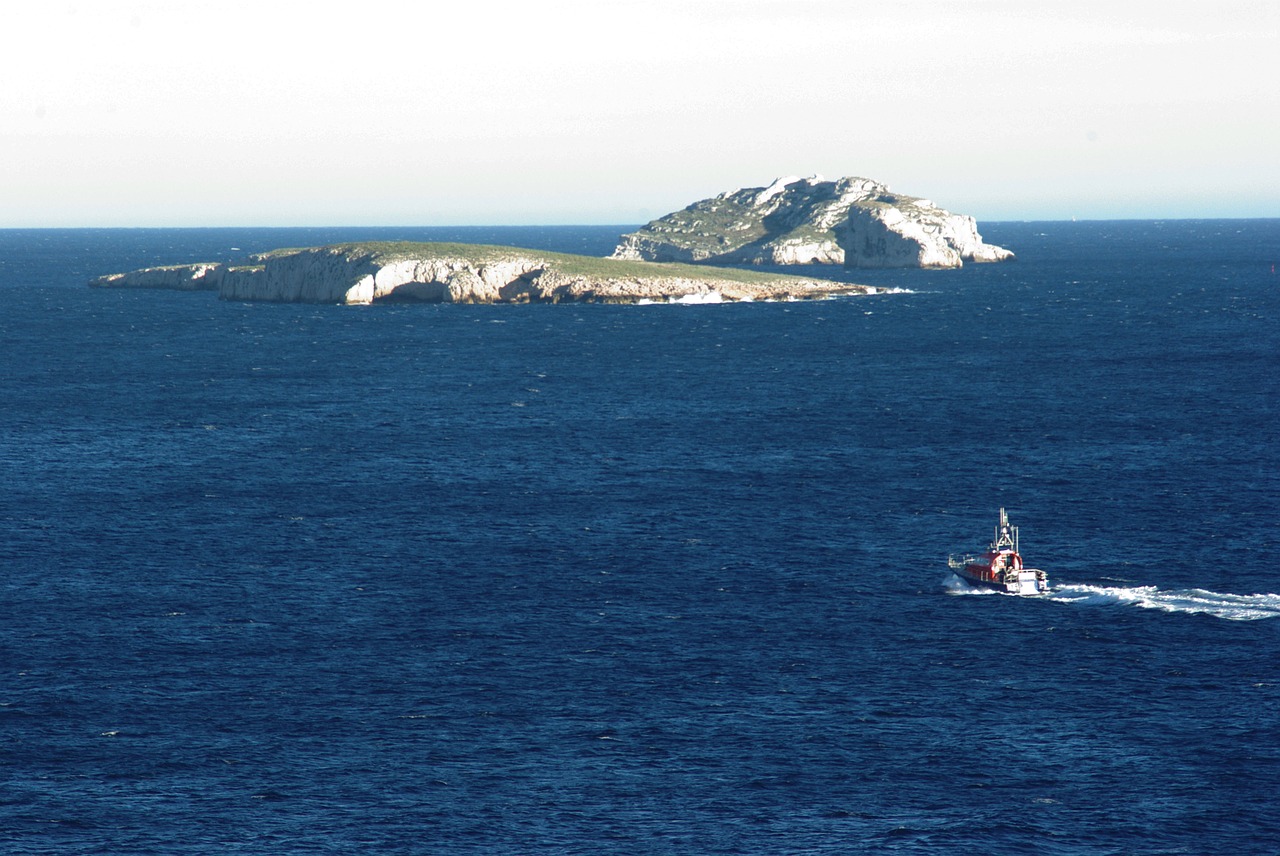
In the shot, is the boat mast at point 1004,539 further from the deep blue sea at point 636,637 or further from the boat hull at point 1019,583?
the deep blue sea at point 636,637

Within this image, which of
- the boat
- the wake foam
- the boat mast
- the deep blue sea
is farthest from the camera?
the boat mast

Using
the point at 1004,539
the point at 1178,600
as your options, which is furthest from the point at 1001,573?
the point at 1178,600

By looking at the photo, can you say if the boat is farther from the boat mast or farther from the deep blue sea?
the deep blue sea

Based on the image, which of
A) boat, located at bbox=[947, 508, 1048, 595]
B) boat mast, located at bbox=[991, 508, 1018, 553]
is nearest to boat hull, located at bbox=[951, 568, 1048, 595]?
boat, located at bbox=[947, 508, 1048, 595]

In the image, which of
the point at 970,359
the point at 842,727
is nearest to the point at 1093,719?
the point at 842,727

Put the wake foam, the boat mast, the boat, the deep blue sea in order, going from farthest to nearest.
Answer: the boat mast → the boat → the wake foam → the deep blue sea

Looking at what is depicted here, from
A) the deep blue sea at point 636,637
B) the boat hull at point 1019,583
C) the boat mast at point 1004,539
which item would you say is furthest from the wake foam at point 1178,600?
the boat mast at point 1004,539

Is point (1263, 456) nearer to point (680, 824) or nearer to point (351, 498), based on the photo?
point (351, 498)
